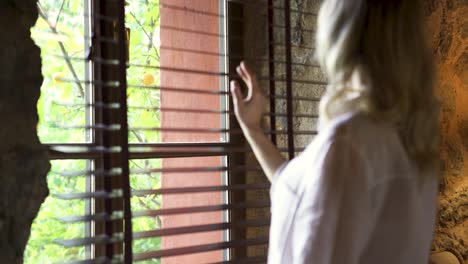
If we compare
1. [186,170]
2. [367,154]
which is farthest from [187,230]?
[367,154]

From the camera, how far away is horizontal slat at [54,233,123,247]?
4.56ft

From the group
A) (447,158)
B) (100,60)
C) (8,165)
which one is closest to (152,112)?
(100,60)

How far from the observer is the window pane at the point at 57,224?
1556mm

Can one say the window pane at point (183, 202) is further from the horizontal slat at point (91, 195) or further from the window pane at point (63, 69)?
the horizontal slat at point (91, 195)

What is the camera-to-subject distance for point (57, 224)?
1.63 m

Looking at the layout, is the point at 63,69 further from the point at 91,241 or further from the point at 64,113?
the point at 91,241

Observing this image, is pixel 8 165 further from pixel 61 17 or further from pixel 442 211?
pixel 442 211

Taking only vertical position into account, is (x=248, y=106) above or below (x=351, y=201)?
above

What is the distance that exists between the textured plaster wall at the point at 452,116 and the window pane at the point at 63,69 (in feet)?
3.73

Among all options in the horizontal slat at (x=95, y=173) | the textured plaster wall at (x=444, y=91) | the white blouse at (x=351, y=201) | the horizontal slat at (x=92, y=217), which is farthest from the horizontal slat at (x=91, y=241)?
the textured plaster wall at (x=444, y=91)

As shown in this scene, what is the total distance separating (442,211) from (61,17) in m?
1.35

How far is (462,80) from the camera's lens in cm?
202

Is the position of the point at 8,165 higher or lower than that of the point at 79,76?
lower

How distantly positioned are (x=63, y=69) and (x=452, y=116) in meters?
1.26
